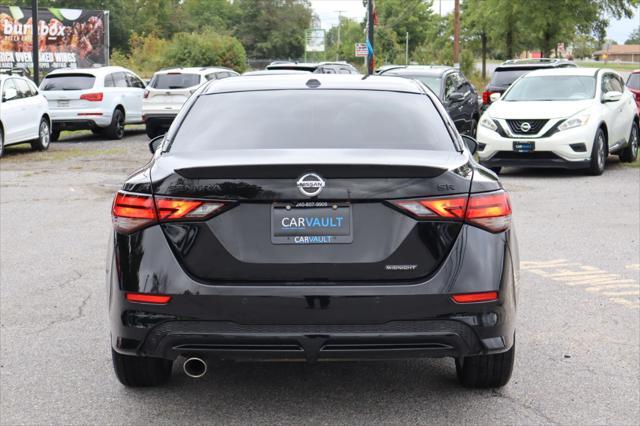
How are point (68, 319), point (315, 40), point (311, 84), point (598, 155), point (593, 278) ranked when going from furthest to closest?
point (315, 40)
point (598, 155)
point (593, 278)
point (68, 319)
point (311, 84)

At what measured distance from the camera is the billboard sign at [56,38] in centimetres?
5212

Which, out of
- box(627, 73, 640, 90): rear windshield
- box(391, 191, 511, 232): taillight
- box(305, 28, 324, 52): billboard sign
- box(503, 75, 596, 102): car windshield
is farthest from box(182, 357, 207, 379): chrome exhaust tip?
box(305, 28, 324, 52): billboard sign

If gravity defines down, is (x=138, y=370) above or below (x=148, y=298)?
below

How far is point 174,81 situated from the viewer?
25125mm

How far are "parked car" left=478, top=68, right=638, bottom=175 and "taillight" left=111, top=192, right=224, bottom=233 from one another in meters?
11.9

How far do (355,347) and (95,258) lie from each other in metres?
5.25

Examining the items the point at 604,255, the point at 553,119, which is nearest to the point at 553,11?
the point at 553,119

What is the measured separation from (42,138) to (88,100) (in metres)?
2.94

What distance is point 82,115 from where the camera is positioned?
24266 mm

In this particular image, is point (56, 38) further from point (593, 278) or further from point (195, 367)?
point (195, 367)

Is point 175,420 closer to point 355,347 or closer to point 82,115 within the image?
point 355,347

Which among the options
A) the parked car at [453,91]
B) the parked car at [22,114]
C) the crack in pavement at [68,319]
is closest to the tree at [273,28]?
the parked car at [453,91]

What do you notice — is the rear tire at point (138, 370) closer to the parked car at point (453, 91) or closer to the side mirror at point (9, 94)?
the parked car at point (453, 91)

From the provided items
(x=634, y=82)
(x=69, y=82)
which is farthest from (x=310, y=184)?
(x=634, y=82)
